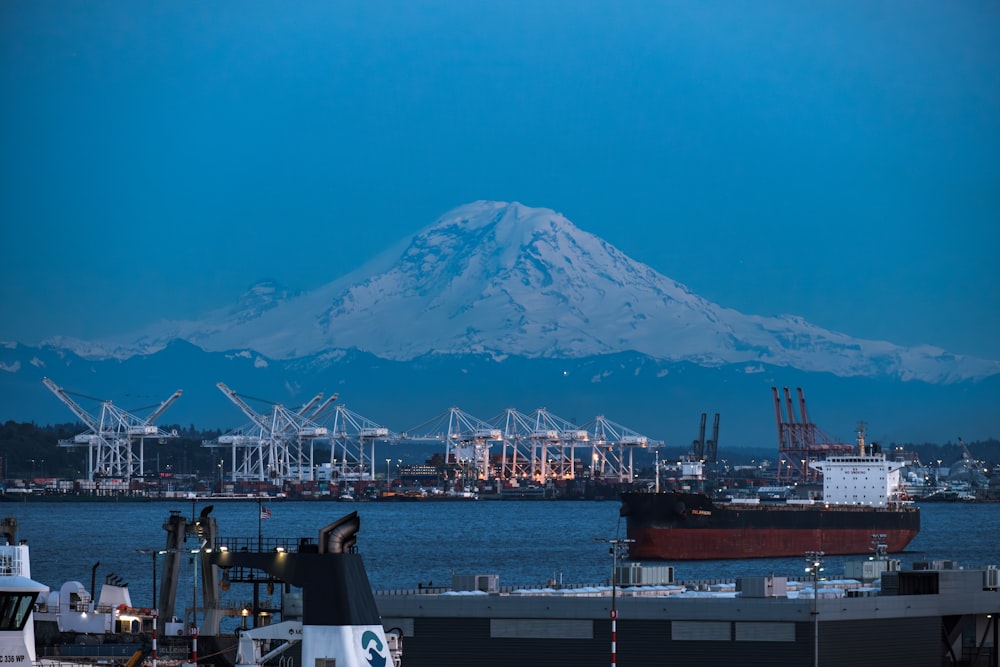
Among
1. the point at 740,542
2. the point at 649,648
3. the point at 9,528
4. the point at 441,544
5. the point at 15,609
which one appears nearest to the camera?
the point at 15,609

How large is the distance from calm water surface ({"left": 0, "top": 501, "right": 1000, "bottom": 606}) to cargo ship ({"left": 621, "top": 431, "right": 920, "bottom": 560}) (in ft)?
4.78

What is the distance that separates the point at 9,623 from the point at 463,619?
1401 centimetres

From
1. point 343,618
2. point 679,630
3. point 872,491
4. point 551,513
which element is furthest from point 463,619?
point 551,513

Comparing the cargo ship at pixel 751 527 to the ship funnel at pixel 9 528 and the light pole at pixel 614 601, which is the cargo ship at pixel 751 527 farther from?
the light pole at pixel 614 601

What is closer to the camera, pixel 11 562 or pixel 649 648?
pixel 11 562

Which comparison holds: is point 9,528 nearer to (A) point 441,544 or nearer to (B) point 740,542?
(B) point 740,542

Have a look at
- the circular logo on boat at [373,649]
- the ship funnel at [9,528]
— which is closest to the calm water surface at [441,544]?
the ship funnel at [9,528]

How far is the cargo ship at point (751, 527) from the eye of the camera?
98.6 m

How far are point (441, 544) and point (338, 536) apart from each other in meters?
96.7

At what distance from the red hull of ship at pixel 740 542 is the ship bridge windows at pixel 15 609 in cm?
7758

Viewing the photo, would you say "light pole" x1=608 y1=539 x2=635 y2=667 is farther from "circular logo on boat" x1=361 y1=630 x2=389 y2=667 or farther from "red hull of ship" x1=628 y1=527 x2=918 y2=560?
"red hull of ship" x1=628 y1=527 x2=918 y2=560

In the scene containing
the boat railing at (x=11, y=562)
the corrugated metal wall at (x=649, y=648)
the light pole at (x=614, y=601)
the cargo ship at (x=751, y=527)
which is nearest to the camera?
the boat railing at (x=11, y=562)

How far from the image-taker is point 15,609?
19406 mm

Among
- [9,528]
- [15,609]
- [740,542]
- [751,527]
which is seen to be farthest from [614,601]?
[751,527]
